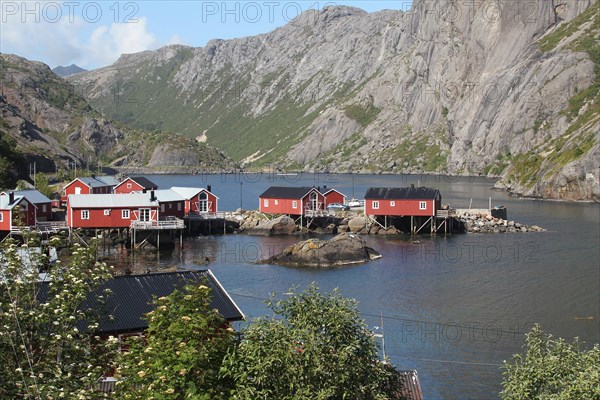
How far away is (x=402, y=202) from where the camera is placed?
7950 centimetres

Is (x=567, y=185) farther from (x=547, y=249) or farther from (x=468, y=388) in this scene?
(x=468, y=388)

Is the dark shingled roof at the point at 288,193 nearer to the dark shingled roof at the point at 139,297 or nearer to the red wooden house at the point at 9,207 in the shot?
the red wooden house at the point at 9,207

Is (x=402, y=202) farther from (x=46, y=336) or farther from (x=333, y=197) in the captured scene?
(x=46, y=336)

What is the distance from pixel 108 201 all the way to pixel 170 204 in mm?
7738

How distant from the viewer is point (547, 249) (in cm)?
6712

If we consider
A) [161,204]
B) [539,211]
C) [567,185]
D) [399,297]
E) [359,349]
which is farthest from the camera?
[567,185]

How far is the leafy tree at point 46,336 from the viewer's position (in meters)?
13.8

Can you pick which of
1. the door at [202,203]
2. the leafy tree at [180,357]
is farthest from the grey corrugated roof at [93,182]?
the leafy tree at [180,357]

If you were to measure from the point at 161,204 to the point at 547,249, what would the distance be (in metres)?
36.5

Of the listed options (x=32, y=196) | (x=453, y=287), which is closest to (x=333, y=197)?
(x=32, y=196)

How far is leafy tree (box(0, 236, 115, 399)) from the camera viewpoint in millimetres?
13750

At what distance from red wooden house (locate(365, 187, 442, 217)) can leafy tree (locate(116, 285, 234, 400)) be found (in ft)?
209

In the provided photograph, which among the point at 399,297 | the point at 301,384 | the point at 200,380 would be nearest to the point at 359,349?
the point at 301,384

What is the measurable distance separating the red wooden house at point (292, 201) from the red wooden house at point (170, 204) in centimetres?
1269
